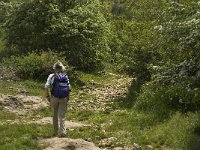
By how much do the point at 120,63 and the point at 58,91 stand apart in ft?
31.4

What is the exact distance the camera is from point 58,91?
13.4 metres

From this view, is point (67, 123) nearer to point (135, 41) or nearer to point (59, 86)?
point (59, 86)

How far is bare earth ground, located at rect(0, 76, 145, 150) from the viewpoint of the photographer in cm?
1270

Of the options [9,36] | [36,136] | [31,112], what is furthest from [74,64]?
[36,136]

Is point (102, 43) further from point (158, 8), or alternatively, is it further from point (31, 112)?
point (31, 112)

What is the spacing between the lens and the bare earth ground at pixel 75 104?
1270 cm

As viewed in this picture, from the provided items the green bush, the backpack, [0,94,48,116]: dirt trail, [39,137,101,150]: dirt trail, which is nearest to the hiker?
the backpack

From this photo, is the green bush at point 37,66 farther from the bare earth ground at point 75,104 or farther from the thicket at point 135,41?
the bare earth ground at point 75,104

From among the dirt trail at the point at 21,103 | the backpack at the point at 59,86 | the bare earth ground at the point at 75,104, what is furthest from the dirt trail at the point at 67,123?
the backpack at the point at 59,86

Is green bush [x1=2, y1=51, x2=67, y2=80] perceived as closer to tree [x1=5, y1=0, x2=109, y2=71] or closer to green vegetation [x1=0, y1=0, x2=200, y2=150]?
green vegetation [x1=0, y1=0, x2=200, y2=150]

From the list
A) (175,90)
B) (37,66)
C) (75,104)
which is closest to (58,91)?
(175,90)

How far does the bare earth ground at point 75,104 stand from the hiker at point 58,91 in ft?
2.23

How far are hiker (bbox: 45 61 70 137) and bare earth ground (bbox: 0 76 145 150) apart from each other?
26.8 inches

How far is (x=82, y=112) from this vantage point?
Result: 17547mm
